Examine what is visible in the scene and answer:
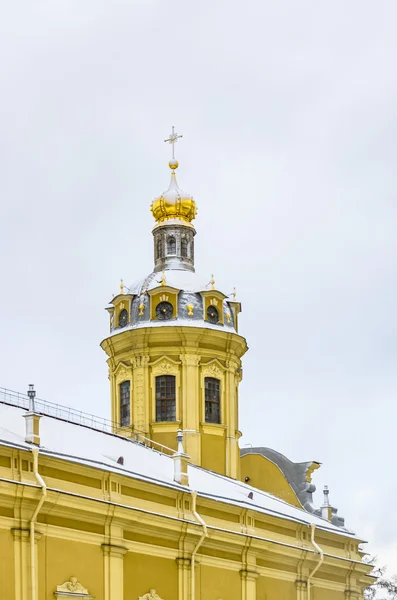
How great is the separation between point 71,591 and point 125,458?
652cm

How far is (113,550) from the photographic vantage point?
3422 centimetres

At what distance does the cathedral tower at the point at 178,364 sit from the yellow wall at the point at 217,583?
7.47 metres

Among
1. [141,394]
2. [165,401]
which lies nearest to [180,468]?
[165,401]

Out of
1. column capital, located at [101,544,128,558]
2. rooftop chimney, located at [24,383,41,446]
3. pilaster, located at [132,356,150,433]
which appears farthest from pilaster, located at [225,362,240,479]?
rooftop chimney, located at [24,383,41,446]

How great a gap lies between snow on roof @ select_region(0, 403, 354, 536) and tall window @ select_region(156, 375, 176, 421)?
129 inches

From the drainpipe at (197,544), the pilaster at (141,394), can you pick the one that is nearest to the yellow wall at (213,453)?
the pilaster at (141,394)


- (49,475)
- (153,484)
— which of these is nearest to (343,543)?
(153,484)

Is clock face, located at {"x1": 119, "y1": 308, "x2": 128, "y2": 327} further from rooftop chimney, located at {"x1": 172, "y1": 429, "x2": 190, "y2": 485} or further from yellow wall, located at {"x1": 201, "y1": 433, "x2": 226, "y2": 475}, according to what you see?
rooftop chimney, located at {"x1": 172, "y1": 429, "x2": 190, "y2": 485}

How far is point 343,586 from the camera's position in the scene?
48344 millimetres

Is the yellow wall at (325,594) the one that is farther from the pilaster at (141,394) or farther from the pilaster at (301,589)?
the pilaster at (141,394)

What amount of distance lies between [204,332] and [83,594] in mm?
17227

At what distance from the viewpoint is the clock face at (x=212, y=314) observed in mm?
49500

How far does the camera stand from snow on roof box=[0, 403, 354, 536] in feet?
111

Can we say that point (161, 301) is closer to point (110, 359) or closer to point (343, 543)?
point (110, 359)
